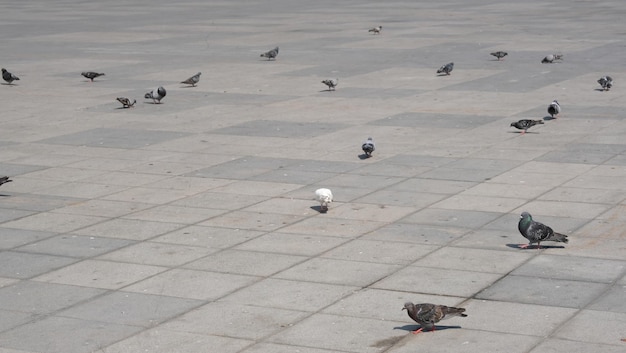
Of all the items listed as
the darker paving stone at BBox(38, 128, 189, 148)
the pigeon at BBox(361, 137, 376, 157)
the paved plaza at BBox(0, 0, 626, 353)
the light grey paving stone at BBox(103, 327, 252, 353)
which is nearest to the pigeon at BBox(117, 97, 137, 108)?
the paved plaza at BBox(0, 0, 626, 353)

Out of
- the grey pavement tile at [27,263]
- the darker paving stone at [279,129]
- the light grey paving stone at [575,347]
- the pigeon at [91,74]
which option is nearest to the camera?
the light grey paving stone at [575,347]

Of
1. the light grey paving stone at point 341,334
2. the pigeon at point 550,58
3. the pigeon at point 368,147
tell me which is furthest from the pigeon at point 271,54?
the light grey paving stone at point 341,334

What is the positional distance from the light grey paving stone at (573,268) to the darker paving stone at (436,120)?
34.5ft

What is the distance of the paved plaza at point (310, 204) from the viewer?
12531mm

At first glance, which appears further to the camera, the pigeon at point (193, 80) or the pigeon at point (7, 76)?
the pigeon at point (7, 76)

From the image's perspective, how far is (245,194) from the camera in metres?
19.0

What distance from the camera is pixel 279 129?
25188 millimetres

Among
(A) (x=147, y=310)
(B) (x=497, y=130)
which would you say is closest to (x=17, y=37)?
(B) (x=497, y=130)

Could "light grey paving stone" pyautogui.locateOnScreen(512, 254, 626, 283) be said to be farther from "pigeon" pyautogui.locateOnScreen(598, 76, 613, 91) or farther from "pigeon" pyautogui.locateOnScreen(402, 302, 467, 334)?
"pigeon" pyautogui.locateOnScreen(598, 76, 613, 91)

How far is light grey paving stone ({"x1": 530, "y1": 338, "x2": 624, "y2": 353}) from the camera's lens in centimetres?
1144

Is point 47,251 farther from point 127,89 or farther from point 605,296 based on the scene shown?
point 127,89

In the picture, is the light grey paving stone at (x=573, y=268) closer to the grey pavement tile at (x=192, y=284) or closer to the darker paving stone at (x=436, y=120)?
the grey pavement tile at (x=192, y=284)

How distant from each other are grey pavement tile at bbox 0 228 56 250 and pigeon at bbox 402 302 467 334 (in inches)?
264

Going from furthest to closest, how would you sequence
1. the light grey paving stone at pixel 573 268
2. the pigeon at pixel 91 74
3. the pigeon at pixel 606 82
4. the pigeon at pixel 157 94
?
the pigeon at pixel 91 74, the pigeon at pixel 606 82, the pigeon at pixel 157 94, the light grey paving stone at pixel 573 268
